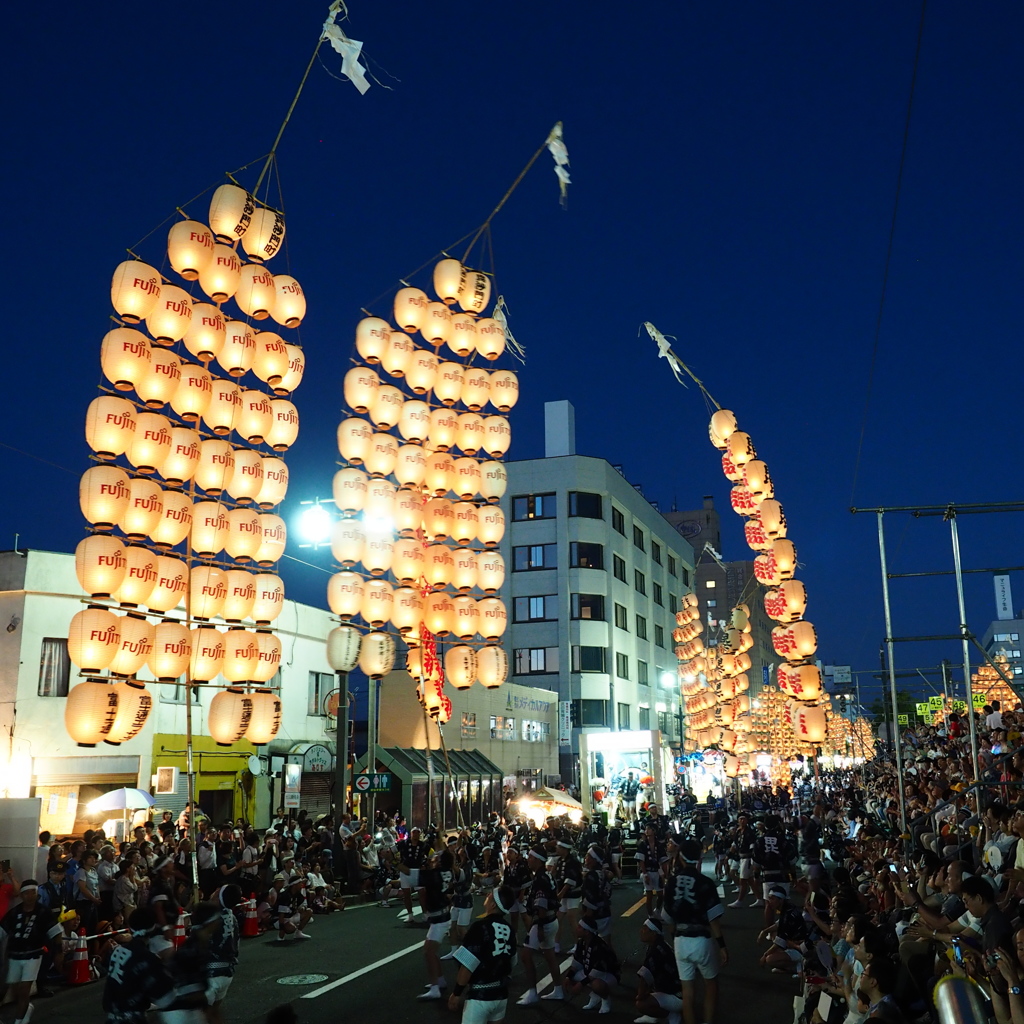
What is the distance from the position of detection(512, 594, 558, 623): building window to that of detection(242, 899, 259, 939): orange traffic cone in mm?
34713

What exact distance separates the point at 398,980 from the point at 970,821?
29.9 ft

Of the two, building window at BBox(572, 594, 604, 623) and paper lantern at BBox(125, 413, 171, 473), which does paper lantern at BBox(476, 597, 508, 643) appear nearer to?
paper lantern at BBox(125, 413, 171, 473)

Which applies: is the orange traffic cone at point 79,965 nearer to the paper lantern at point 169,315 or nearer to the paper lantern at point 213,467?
the paper lantern at point 213,467

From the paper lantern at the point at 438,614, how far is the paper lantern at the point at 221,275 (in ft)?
29.9

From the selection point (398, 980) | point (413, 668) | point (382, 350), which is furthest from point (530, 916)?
point (382, 350)

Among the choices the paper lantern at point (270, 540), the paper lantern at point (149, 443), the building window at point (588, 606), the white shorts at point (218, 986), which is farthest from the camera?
the building window at point (588, 606)

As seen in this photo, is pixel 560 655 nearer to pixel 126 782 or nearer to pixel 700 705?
pixel 700 705

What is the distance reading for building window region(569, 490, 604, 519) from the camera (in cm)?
5209

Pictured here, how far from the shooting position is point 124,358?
17.9 m

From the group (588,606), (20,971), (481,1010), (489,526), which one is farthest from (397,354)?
(588,606)

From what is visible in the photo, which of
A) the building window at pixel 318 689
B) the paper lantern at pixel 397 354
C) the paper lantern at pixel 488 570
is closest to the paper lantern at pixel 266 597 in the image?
the paper lantern at pixel 488 570

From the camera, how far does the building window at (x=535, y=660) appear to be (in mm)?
50125

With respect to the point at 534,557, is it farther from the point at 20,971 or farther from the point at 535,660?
the point at 20,971

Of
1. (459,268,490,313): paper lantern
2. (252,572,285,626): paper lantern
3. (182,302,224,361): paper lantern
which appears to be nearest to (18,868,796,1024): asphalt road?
(252,572,285,626): paper lantern
